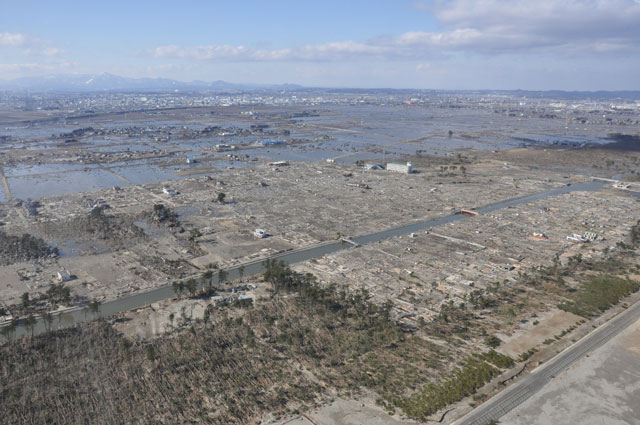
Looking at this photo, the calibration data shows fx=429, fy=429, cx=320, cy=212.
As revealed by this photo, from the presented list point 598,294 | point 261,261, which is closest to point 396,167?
point 261,261

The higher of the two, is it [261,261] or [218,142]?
[218,142]

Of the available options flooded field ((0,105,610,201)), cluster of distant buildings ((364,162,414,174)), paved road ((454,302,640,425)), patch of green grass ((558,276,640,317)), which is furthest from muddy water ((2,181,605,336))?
flooded field ((0,105,610,201))

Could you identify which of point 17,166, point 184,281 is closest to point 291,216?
point 184,281

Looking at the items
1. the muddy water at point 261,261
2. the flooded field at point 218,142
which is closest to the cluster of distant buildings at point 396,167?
the flooded field at point 218,142

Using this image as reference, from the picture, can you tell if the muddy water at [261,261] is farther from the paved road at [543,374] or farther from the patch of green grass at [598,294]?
the paved road at [543,374]

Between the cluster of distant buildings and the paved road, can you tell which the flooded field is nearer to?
the cluster of distant buildings

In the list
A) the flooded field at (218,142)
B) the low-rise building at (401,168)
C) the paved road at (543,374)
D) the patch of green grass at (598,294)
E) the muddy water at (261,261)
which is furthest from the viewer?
the low-rise building at (401,168)

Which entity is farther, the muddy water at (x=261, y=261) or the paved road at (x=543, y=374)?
the muddy water at (x=261, y=261)

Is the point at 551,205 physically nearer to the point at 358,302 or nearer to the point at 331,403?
the point at 358,302

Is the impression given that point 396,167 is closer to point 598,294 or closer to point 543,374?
point 598,294
